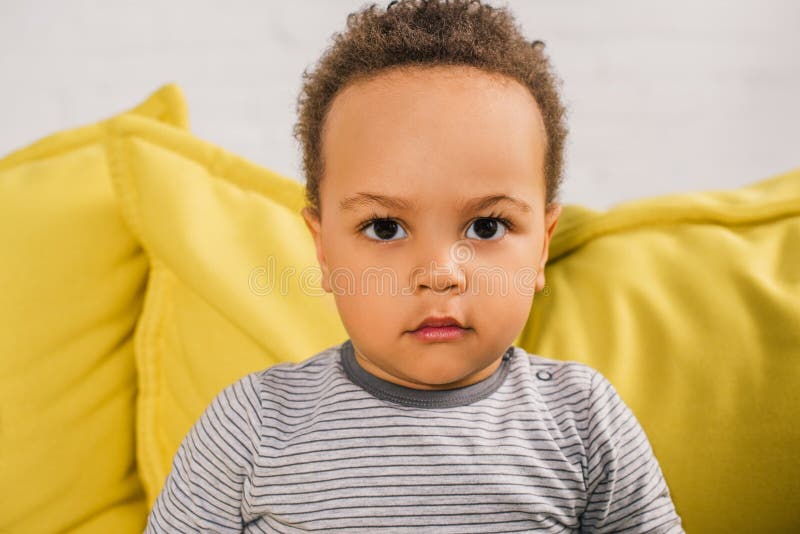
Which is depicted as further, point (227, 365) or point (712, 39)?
point (712, 39)

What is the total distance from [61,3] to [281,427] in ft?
3.73

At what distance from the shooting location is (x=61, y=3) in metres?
1.42

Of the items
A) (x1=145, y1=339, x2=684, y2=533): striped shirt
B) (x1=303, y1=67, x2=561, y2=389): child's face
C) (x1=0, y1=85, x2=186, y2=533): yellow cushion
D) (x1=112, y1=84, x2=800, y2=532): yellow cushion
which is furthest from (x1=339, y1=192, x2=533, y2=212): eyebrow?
(x1=0, y1=85, x2=186, y2=533): yellow cushion

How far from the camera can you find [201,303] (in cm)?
92

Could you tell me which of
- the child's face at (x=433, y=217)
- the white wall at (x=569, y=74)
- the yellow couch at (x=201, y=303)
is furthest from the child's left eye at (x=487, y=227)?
the white wall at (x=569, y=74)

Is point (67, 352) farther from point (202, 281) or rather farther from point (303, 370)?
point (303, 370)

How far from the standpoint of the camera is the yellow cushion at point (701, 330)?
0.74 meters

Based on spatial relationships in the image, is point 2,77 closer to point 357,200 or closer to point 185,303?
point 185,303

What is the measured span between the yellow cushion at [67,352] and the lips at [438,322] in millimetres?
489

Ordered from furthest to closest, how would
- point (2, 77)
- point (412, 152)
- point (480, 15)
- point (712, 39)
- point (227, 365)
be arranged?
point (712, 39) → point (2, 77) → point (227, 365) → point (480, 15) → point (412, 152)

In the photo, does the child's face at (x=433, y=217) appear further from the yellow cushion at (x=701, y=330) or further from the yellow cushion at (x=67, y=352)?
the yellow cushion at (x=67, y=352)

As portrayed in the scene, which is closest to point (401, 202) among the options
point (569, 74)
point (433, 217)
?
point (433, 217)

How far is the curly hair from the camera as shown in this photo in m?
0.67

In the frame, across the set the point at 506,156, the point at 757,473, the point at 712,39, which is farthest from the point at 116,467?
the point at 712,39
